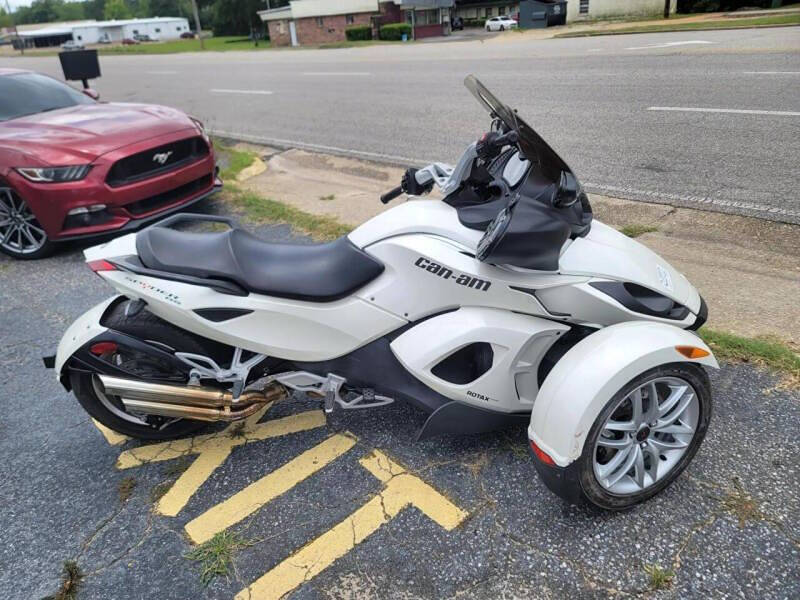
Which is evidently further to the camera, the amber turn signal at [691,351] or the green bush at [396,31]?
the green bush at [396,31]

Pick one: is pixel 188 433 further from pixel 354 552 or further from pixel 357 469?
pixel 354 552

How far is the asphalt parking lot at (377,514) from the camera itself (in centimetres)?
222

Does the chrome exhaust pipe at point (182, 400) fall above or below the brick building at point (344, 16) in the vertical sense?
below

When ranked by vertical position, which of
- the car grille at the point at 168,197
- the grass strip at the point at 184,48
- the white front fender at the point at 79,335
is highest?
the grass strip at the point at 184,48

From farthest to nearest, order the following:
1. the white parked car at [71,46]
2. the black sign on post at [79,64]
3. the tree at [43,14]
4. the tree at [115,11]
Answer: the tree at [43,14] → the tree at [115,11] → the white parked car at [71,46] → the black sign on post at [79,64]

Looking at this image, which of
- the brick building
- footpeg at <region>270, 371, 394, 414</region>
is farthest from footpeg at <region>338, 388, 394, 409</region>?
the brick building

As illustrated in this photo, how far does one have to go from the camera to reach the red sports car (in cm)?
518

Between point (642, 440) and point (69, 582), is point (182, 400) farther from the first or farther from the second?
point (642, 440)

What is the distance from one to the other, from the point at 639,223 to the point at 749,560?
343 cm

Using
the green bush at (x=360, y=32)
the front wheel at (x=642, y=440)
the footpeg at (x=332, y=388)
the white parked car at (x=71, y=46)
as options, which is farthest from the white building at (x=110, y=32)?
the front wheel at (x=642, y=440)

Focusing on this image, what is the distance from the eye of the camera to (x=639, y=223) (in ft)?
16.9

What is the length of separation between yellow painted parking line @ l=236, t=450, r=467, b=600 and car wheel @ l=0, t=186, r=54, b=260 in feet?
13.7

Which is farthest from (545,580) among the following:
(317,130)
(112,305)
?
(317,130)

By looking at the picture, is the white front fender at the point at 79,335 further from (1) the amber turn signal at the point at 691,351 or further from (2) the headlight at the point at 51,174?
(2) the headlight at the point at 51,174
